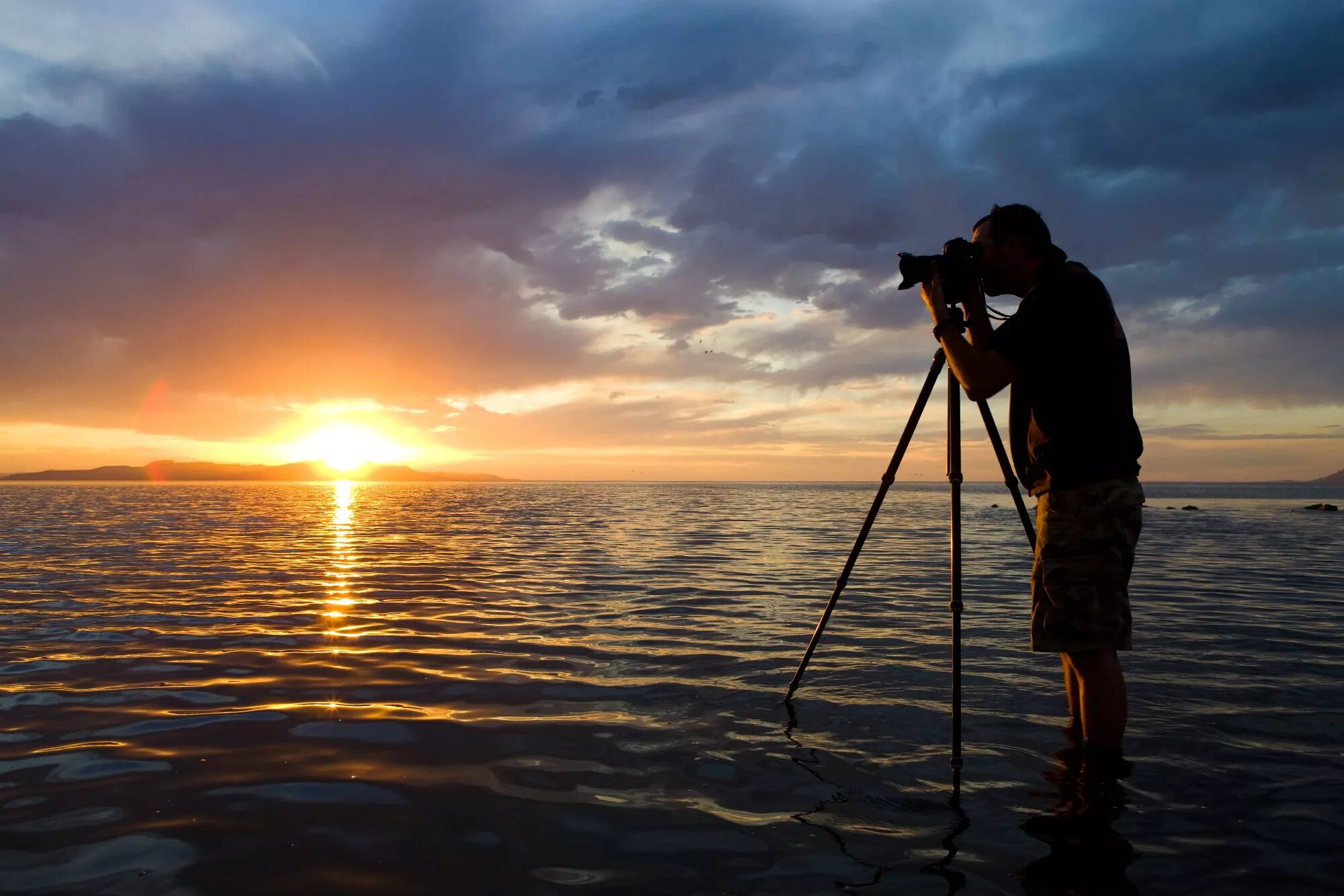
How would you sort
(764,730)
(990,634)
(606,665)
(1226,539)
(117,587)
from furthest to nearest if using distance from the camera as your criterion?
1. (1226,539)
2. (117,587)
3. (990,634)
4. (606,665)
5. (764,730)

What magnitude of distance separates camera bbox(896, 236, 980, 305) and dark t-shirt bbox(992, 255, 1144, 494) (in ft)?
1.08

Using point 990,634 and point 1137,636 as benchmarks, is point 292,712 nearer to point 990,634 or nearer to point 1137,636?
point 990,634

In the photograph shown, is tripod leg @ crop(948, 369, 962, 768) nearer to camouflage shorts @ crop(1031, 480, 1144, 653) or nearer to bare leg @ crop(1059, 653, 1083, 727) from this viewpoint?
camouflage shorts @ crop(1031, 480, 1144, 653)

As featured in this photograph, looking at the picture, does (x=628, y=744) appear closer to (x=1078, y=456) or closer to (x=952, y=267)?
(x=1078, y=456)

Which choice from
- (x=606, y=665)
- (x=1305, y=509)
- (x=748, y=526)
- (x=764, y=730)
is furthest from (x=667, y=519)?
(x=1305, y=509)

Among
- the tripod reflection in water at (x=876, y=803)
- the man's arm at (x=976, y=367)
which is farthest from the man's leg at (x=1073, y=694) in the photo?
the man's arm at (x=976, y=367)

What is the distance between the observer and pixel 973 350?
382cm

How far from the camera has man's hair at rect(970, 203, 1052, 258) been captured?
399 cm

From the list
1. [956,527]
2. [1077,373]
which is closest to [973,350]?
[1077,373]

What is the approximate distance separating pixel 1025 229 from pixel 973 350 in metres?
0.80

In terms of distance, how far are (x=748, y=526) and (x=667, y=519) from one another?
4.84m

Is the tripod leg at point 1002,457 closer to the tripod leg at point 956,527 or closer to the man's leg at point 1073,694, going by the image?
the tripod leg at point 956,527

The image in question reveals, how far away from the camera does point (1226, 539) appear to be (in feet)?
64.3

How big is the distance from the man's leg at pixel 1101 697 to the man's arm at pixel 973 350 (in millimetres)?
1422
